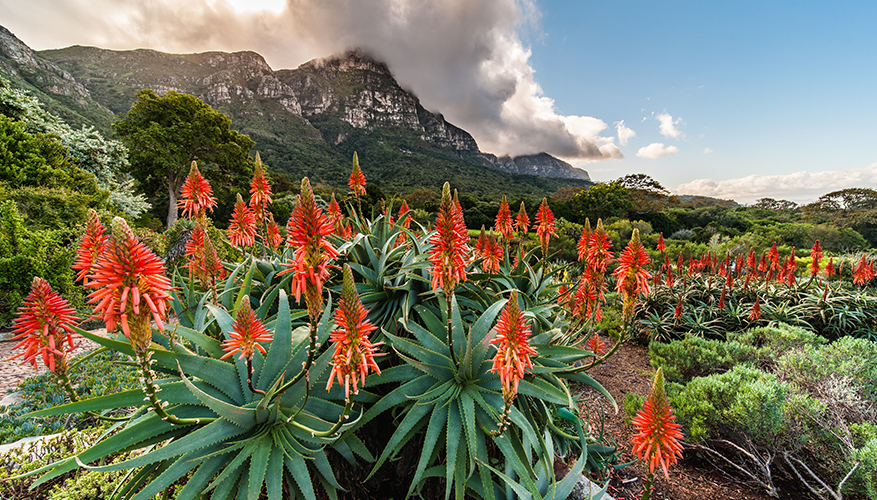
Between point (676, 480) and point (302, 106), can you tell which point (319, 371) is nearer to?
point (676, 480)

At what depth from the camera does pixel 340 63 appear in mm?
137625

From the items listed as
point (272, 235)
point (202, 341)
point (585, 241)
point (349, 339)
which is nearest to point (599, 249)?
point (585, 241)

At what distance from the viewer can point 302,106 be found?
110625 mm

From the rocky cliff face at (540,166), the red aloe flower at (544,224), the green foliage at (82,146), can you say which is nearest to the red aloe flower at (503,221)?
the red aloe flower at (544,224)

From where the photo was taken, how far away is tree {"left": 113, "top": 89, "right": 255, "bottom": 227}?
22625 millimetres

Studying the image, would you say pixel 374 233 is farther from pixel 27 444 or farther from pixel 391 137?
pixel 391 137

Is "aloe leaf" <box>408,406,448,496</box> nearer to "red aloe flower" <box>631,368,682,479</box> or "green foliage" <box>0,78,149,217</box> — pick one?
"red aloe flower" <box>631,368,682,479</box>

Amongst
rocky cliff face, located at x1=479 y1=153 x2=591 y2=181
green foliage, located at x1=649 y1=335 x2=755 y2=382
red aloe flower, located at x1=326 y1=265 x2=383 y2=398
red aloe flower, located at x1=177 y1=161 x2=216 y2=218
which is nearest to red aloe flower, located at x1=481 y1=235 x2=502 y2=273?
red aloe flower, located at x1=326 y1=265 x2=383 y2=398

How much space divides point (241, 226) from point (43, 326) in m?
1.93

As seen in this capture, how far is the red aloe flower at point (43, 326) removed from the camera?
1.47 m

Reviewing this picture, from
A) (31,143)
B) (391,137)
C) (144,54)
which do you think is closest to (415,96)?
(391,137)

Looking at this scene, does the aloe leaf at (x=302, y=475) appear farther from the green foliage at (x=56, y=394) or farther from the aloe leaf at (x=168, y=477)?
the green foliage at (x=56, y=394)

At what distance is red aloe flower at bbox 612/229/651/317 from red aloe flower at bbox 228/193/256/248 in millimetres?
3531

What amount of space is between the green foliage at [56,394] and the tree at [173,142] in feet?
69.0
